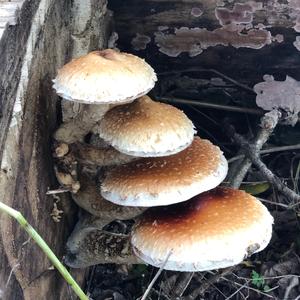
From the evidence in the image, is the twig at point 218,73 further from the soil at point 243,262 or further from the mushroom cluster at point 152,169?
the mushroom cluster at point 152,169

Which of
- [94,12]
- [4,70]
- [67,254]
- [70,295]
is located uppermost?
[4,70]

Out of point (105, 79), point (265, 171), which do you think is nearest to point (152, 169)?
point (105, 79)

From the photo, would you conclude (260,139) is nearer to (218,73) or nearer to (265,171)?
(265,171)

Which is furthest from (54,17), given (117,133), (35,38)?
(117,133)

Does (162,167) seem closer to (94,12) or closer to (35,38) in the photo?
(35,38)

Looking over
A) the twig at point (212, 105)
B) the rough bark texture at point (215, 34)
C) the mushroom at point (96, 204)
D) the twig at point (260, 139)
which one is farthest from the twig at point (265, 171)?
the mushroom at point (96, 204)

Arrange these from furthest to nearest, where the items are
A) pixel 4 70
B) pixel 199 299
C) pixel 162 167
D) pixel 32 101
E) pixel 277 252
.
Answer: pixel 277 252, pixel 199 299, pixel 162 167, pixel 32 101, pixel 4 70

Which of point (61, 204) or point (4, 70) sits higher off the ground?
point (4, 70)
